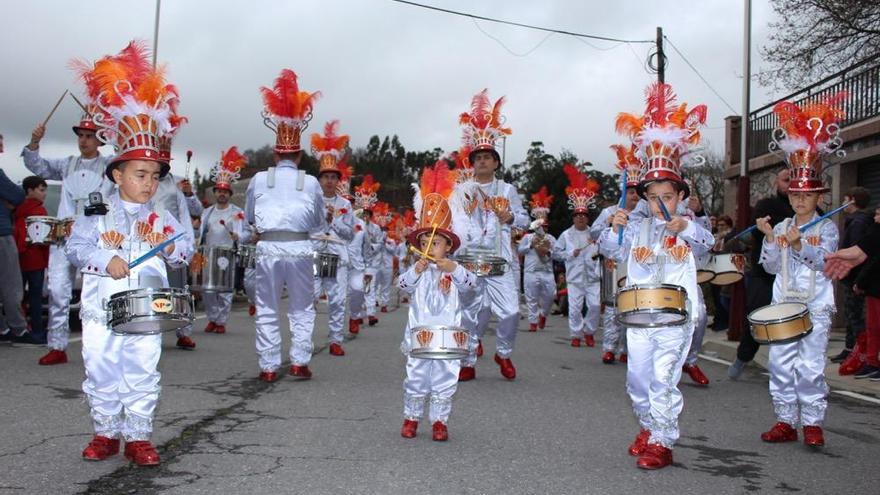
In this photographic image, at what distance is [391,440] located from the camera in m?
6.01

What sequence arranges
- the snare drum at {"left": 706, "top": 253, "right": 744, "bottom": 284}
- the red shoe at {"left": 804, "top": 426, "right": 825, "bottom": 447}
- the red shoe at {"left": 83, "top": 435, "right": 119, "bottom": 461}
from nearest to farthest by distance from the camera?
the red shoe at {"left": 83, "top": 435, "right": 119, "bottom": 461} → the red shoe at {"left": 804, "top": 426, "right": 825, "bottom": 447} → the snare drum at {"left": 706, "top": 253, "right": 744, "bottom": 284}

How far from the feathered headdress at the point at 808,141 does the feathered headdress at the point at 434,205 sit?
2.63 m

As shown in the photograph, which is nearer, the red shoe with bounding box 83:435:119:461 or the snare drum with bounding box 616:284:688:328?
the red shoe with bounding box 83:435:119:461

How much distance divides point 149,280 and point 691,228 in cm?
347

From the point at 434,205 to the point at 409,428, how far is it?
1.61 meters

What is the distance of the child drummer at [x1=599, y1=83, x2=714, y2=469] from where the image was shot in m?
5.57

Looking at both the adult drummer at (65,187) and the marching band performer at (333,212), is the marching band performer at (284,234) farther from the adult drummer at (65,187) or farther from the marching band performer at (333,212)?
the marching band performer at (333,212)

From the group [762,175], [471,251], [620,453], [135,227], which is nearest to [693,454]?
[620,453]

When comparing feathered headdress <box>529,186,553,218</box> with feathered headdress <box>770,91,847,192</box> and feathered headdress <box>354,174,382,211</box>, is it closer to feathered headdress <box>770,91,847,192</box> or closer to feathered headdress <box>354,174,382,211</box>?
feathered headdress <box>354,174,382,211</box>

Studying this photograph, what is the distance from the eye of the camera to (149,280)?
5.44m

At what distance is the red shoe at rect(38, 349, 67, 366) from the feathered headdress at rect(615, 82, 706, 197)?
5.95m

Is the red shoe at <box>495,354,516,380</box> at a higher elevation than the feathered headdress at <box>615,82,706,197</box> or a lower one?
lower

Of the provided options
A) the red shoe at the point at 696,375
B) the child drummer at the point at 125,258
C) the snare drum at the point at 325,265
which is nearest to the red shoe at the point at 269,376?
the snare drum at the point at 325,265

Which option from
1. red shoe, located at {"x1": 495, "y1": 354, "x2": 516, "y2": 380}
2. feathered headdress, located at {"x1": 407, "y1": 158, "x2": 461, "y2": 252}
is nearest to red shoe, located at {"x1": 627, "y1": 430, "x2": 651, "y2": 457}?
feathered headdress, located at {"x1": 407, "y1": 158, "x2": 461, "y2": 252}
